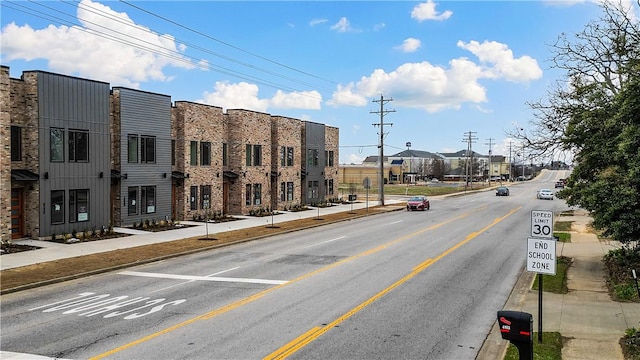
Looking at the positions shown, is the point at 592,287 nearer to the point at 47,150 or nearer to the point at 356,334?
the point at 356,334

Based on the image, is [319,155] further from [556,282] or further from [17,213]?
[556,282]

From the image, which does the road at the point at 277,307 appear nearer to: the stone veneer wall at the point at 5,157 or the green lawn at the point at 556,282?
the green lawn at the point at 556,282

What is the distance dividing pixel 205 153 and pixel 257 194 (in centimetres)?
680

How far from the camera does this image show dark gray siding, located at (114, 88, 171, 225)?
28750 millimetres

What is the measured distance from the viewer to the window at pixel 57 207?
24.2 meters

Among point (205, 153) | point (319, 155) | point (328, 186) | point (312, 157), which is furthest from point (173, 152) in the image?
point (328, 186)

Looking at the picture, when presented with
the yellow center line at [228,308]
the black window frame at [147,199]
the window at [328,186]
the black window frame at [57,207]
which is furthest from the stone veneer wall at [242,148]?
the yellow center line at [228,308]

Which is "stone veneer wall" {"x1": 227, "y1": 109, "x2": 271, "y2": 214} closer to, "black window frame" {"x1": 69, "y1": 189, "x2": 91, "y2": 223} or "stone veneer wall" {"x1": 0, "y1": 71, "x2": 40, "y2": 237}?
"black window frame" {"x1": 69, "y1": 189, "x2": 91, "y2": 223}

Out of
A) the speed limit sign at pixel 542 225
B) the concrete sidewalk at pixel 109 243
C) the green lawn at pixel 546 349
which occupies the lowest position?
the green lawn at pixel 546 349

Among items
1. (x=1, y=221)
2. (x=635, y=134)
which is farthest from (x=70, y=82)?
(x=635, y=134)

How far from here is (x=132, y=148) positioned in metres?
29.5

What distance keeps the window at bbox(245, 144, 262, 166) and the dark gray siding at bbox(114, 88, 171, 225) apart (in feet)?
29.0

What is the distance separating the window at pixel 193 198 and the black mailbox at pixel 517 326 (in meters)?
29.1

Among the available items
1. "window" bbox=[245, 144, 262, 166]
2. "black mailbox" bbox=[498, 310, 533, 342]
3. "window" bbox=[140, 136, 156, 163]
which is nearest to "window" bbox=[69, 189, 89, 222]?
"window" bbox=[140, 136, 156, 163]
